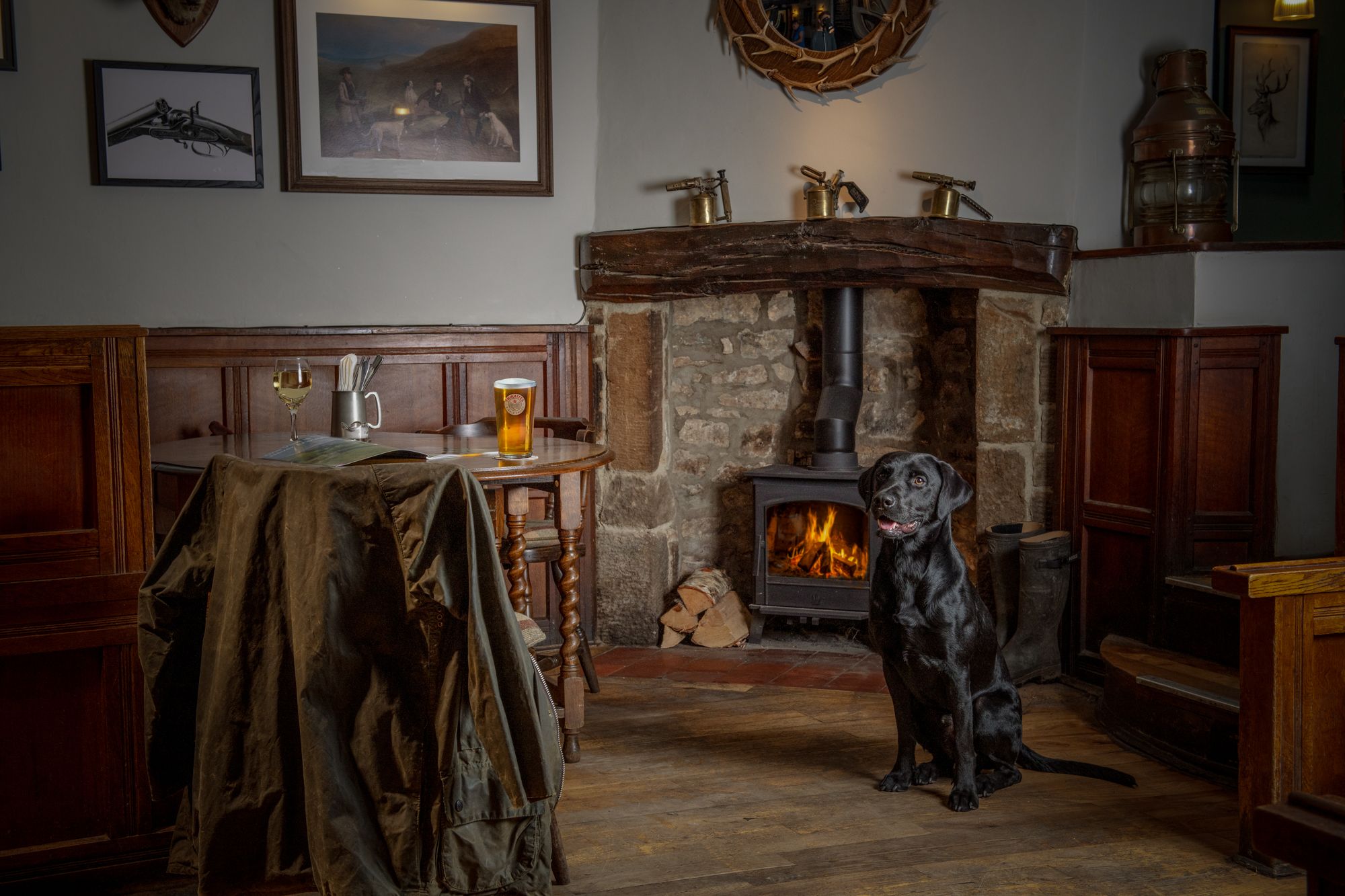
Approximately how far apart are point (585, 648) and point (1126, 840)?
1811mm

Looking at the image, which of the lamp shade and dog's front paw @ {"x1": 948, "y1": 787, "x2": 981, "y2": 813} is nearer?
dog's front paw @ {"x1": 948, "y1": 787, "x2": 981, "y2": 813}

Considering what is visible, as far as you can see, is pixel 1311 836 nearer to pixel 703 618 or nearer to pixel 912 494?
pixel 912 494

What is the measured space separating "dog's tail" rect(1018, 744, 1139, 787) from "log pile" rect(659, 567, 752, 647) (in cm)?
165

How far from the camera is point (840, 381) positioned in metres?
4.58

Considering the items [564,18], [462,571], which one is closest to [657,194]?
[564,18]

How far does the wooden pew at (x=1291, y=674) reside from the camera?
98.0 inches

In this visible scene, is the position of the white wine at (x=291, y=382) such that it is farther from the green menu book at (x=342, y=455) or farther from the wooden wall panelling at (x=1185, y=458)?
the wooden wall panelling at (x=1185, y=458)

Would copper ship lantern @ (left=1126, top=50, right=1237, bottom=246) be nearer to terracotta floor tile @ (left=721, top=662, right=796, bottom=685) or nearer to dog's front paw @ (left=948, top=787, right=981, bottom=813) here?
terracotta floor tile @ (left=721, top=662, right=796, bottom=685)

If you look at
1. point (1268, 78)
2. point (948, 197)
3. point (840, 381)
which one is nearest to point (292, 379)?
point (840, 381)

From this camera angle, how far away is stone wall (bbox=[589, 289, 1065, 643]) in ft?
14.3

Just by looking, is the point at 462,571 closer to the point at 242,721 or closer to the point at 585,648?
the point at 242,721

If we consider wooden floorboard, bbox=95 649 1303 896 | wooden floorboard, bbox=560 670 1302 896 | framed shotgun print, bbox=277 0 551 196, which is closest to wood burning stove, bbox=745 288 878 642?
wooden floorboard, bbox=95 649 1303 896

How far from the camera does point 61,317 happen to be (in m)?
4.04

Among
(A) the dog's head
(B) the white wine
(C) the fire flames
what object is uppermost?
(B) the white wine
